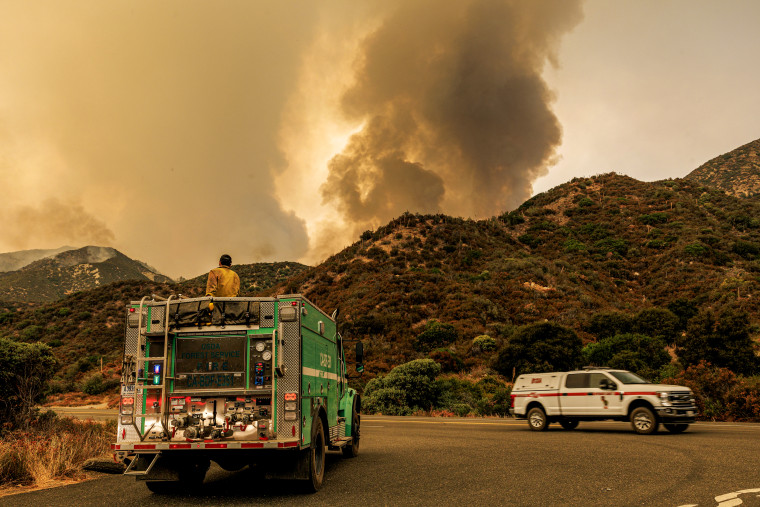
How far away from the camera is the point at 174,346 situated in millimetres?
8141

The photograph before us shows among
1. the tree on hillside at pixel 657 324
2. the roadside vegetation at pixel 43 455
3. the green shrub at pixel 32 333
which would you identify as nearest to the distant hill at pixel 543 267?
the tree on hillside at pixel 657 324

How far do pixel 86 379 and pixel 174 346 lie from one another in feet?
145

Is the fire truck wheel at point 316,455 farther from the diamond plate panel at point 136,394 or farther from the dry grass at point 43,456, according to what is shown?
the dry grass at point 43,456

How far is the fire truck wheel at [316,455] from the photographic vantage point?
8109 mm

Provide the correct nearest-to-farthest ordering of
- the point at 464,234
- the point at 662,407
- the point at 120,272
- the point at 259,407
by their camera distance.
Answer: the point at 259,407
the point at 662,407
the point at 464,234
the point at 120,272

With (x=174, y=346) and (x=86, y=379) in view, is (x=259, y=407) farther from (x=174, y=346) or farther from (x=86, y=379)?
(x=86, y=379)

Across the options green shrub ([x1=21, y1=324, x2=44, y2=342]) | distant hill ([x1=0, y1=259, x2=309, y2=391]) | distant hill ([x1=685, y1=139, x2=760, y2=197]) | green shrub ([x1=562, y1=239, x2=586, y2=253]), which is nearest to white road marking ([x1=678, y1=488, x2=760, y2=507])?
distant hill ([x1=0, y1=259, x2=309, y2=391])

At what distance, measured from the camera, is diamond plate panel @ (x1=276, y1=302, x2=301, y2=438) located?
766 centimetres

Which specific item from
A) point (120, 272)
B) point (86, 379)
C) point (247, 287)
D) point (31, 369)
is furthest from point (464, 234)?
point (120, 272)

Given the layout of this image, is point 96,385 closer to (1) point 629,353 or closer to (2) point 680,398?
(1) point 629,353

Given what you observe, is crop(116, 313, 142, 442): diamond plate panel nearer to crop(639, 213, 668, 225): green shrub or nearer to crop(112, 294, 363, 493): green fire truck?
crop(112, 294, 363, 493): green fire truck

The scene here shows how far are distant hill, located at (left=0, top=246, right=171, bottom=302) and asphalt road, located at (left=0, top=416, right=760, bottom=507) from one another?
95315 mm

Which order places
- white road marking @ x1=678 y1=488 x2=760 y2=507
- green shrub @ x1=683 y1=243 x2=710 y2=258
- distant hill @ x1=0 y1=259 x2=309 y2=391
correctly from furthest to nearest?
1. green shrub @ x1=683 y1=243 x2=710 y2=258
2. distant hill @ x1=0 y1=259 x2=309 y2=391
3. white road marking @ x1=678 y1=488 x2=760 y2=507

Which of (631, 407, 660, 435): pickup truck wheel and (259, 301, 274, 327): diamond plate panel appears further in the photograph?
(631, 407, 660, 435): pickup truck wheel
